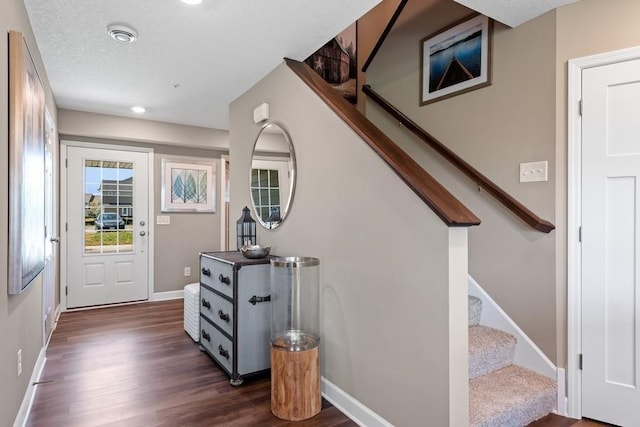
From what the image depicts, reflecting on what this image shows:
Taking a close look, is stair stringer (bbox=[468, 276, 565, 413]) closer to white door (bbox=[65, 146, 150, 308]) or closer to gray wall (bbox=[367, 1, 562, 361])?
gray wall (bbox=[367, 1, 562, 361])

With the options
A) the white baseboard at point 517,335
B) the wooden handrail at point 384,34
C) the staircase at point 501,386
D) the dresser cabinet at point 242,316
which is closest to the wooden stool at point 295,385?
the dresser cabinet at point 242,316

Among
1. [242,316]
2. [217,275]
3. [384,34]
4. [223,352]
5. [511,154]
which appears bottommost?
[223,352]

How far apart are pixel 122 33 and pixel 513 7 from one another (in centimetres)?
244

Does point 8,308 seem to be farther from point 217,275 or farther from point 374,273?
point 374,273

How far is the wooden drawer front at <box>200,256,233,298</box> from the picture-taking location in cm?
257

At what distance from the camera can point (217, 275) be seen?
279 centimetres

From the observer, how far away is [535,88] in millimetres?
2236

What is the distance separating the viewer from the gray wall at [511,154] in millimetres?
2176

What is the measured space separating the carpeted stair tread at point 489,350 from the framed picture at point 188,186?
4.13 meters

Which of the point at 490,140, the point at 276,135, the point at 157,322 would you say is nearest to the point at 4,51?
the point at 276,135

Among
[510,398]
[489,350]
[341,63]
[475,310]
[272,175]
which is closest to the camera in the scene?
[510,398]

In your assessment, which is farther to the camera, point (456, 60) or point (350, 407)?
point (456, 60)

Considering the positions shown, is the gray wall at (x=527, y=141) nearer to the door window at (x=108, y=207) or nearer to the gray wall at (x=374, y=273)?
the gray wall at (x=374, y=273)

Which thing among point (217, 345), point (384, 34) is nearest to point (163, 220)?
point (217, 345)
